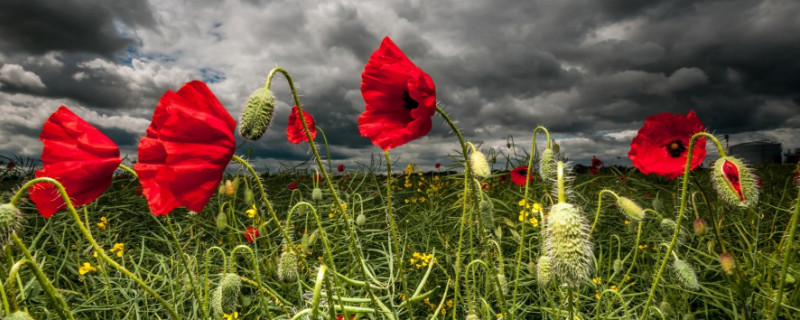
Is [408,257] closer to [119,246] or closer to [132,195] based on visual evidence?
[119,246]

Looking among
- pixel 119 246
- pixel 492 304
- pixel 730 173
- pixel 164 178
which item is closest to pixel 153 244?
pixel 119 246

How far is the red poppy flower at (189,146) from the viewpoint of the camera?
108 cm

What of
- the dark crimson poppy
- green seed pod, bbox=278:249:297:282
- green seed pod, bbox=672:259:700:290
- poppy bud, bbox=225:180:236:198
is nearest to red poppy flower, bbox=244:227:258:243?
poppy bud, bbox=225:180:236:198

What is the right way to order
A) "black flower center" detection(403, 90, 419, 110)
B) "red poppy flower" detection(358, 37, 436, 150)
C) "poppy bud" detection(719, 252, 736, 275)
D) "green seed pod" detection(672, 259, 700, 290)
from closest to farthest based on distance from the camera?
"red poppy flower" detection(358, 37, 436, 150), "black flower center" detection(403, 90, 419, 110), "green seed pod" detection(672, 259, 700, 290), "poppy bud" detection(719, 252, 736, 275)

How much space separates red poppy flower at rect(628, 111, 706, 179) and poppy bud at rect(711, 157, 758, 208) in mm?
1104

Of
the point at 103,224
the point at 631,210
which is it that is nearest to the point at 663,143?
the point at 631,210

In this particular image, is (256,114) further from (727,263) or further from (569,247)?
(727,263)

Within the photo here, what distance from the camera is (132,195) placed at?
4617 mm

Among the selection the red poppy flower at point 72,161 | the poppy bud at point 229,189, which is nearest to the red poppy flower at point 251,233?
the poppy bud at point 229,189

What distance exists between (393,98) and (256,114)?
1.45ft

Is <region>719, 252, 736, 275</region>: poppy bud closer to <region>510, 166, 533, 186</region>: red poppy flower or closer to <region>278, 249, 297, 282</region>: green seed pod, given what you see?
<region>510, 166, 533, 186</region>: red poppy flower

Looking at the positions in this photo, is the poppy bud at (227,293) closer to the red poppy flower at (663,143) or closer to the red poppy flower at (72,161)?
the red poppy flower at (72,161)

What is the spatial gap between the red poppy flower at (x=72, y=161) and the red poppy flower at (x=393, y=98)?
2.39ft

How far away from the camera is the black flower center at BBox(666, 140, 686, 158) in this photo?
2591 mm
